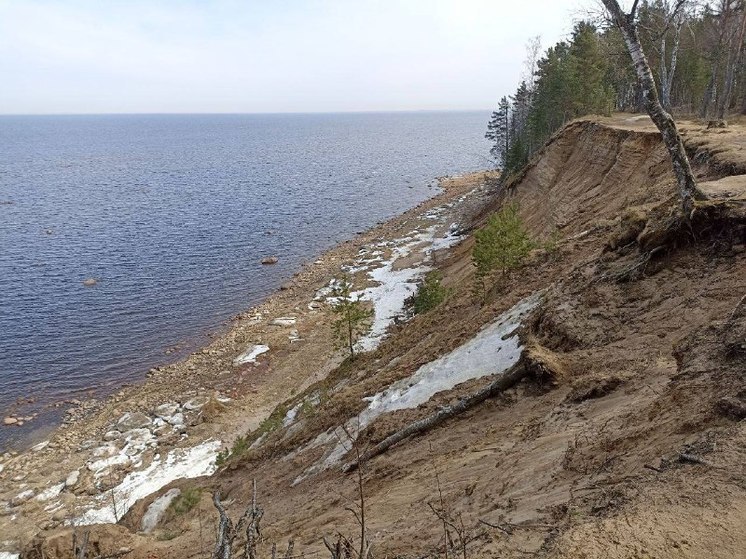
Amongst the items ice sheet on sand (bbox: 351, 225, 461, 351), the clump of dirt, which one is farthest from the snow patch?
the clump of dirt

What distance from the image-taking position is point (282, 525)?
392 inches

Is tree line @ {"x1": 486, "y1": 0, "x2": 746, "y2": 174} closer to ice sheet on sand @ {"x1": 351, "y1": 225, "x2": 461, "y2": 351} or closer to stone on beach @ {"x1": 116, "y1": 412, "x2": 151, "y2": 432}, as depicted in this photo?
ice sheet on sand @ {"x1": 351, "y1": 225, "x2": 461, "y2": 351}

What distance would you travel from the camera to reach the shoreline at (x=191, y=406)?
2183 cm

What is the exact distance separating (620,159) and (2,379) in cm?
3868

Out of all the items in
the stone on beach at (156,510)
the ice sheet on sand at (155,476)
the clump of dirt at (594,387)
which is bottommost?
the ice sheet on sand at (155,476)

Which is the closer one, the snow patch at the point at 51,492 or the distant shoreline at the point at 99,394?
the snow patch at the point at 51,492

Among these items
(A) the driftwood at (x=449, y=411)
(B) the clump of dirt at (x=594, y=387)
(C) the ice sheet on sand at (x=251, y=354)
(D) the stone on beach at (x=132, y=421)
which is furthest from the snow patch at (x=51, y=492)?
(B) the clump of dirt at (x=594, y=387)

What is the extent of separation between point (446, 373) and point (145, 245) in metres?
50.3

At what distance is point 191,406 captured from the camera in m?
27.7

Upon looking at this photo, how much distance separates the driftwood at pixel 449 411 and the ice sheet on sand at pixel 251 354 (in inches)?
859

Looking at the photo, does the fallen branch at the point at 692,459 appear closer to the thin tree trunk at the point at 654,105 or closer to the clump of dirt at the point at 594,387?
the clump of dirt at the point at 594,387

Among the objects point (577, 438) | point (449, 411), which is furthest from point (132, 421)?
point (577, 438)

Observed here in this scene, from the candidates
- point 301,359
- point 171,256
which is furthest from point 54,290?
point 301,359

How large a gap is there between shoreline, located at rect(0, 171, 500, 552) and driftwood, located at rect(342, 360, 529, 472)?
1191 centimetres
